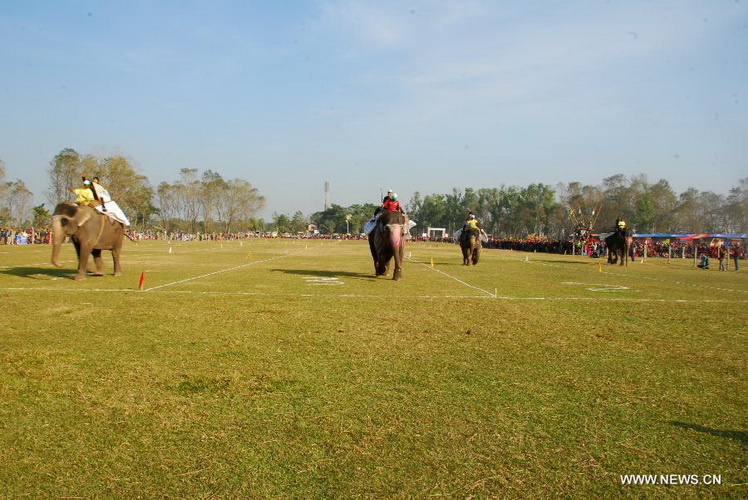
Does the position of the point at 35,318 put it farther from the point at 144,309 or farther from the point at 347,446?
the point at 347,446

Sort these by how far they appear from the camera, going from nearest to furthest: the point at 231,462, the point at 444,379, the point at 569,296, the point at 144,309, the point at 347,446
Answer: the point at 231,462 → the point at 347,446 → the point at 444,379 → the point at 144,309 → the point at 569,296

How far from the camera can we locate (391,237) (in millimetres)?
16875

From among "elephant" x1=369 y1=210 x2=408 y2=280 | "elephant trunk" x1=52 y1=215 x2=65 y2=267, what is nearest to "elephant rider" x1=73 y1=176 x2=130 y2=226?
"elephant trunk" x1=52 y1=215 x2=65 y2=267

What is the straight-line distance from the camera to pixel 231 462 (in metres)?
3.73

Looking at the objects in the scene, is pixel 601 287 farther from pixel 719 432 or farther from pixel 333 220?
pixel 333 220

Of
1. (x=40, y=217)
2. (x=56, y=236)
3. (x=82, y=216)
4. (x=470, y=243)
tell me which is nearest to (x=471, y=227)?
(x=470, y=243)

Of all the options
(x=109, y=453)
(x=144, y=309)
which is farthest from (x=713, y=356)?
(x=144, y=309)

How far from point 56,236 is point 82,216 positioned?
0.99 meters

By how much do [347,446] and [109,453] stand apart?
1.72 metres

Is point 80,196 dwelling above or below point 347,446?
above

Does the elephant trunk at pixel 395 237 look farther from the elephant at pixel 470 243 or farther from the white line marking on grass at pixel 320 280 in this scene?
the elephant at pixel 470 243

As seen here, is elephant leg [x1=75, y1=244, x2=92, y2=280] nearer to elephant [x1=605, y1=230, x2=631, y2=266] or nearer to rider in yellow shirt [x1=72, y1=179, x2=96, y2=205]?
rider in yellow shirt [x1=72, y1=179, x2=96, y2=205]

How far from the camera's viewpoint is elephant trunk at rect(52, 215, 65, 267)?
1473 cm

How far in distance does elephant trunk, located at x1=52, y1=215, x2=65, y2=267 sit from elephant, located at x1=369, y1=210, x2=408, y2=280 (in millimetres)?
9416
